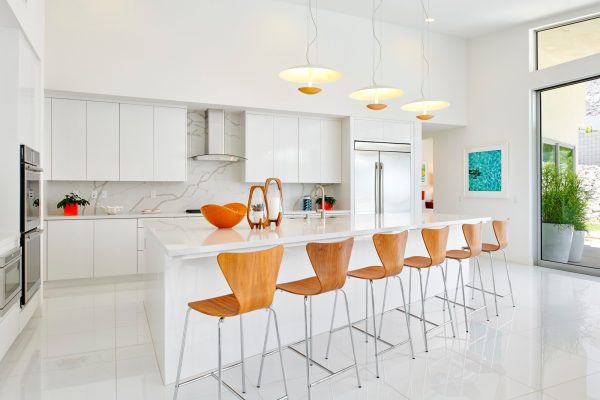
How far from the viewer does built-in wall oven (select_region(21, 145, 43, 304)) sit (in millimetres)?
3301

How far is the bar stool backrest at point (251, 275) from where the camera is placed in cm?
203

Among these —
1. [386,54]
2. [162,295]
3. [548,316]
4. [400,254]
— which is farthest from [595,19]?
[162,295]

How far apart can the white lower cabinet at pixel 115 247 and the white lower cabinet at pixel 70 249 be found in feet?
0.25

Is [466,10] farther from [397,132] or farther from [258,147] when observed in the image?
[258,147]

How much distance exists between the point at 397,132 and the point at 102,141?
4.55 metres

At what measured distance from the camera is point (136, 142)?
5379 millimetres

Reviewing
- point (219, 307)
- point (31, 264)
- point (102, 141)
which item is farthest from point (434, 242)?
→ point (102, 141)

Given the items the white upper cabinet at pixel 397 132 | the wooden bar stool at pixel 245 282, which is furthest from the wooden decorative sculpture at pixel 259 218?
the white upper cabinet at pixel 397 132

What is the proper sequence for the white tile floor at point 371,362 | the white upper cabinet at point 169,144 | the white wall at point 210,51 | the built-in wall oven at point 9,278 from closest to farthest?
the white tile floor at point 371,362
the built-in wall oven at point 9,278
the white wall at point 210,51
the white upper cabinet at point 169,144

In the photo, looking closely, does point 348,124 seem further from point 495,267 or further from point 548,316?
point 548,316

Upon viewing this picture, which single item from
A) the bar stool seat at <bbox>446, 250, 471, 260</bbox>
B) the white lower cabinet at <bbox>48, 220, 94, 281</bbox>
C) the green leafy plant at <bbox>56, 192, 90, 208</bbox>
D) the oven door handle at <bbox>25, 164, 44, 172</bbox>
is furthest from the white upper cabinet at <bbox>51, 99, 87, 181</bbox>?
the bar stool seat at <bbox>446, 250, 471, 260</bbox>

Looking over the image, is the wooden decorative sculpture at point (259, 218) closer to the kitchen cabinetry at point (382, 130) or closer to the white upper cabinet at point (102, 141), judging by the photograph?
the white upper cabinet at point (102, 141)

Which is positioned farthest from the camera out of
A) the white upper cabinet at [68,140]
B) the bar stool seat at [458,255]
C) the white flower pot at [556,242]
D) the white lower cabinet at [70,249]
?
the white flower pot at [556,242]

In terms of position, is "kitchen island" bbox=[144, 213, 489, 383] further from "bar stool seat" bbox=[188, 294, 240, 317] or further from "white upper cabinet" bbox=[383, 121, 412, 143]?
"white upper cabinet" bbox=[383, 121, 412, 143]
